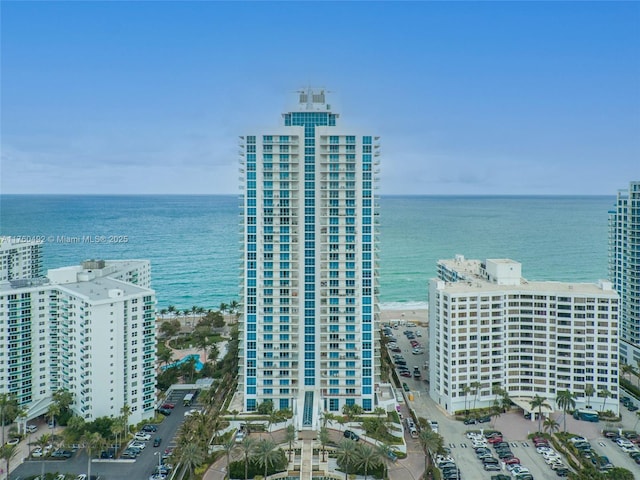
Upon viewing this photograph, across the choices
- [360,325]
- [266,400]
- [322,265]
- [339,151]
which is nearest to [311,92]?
[339,151]

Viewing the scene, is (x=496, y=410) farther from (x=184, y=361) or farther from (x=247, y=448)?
(x=184, y=361)

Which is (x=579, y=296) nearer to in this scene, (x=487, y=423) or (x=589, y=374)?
(x=589, y=374)

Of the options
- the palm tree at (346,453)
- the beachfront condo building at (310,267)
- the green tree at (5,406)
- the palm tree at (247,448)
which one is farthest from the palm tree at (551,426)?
the green tree at (5,406)

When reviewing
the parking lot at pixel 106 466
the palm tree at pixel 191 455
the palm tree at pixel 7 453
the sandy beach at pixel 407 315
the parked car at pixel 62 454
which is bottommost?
the parking lot at pixel 106 466

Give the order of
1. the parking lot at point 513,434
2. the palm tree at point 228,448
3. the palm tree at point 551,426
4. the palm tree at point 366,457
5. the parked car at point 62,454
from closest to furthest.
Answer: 1. the palm tree at point 366,457
2. the palm tree at point 228,448
3. the parking lot at point 513,434
4. the parked car at point 62,454
5. the palm tree at point 551,426

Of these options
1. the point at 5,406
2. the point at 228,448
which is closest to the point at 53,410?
the point at 5,406

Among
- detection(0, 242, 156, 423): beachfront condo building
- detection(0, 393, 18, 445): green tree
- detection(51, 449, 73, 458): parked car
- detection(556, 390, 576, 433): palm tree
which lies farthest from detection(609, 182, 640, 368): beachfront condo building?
detection(0, 393, 18, 445): green tree

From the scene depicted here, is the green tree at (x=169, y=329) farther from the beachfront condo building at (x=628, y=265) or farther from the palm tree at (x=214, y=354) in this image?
the beachfront condo building at (x=628, y=265)
